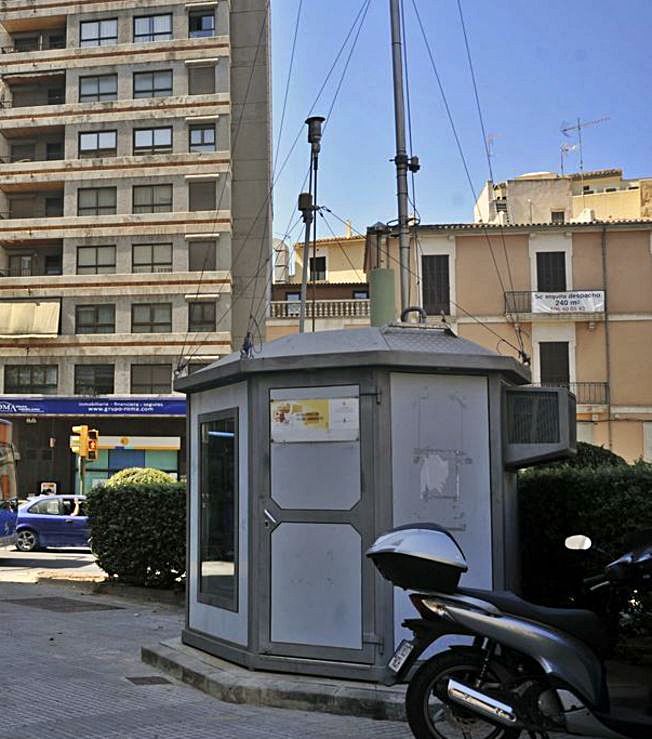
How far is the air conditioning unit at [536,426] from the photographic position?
6.90 meters

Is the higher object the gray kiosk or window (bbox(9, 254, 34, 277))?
window (bbox(9, 254, 34, 277))

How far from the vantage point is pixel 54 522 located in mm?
22688

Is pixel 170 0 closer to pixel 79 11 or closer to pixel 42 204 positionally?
pixel 79 11

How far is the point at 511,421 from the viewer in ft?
22.9

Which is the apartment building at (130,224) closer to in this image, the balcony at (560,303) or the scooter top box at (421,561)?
the balcony at (560,303)

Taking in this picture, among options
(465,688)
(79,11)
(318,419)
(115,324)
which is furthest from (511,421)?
(79,11)

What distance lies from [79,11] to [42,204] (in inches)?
336

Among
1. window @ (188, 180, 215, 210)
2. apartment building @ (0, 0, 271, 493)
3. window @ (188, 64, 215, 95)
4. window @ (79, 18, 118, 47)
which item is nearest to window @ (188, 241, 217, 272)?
apartment building @ (0, 0, 271, 493)

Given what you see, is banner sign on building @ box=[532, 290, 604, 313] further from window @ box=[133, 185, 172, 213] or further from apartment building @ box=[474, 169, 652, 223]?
window @ box=[133, 185, 172, 213]

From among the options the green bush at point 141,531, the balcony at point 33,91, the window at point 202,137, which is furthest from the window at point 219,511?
the balcony at point 33,91

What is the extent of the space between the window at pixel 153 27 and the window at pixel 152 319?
37.8 ft

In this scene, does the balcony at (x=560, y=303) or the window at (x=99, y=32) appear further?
the window at (x=99, y=32)

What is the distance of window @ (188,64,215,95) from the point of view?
38562mm

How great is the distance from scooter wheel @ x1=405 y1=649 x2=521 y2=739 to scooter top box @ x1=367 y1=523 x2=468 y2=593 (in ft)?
1.20
